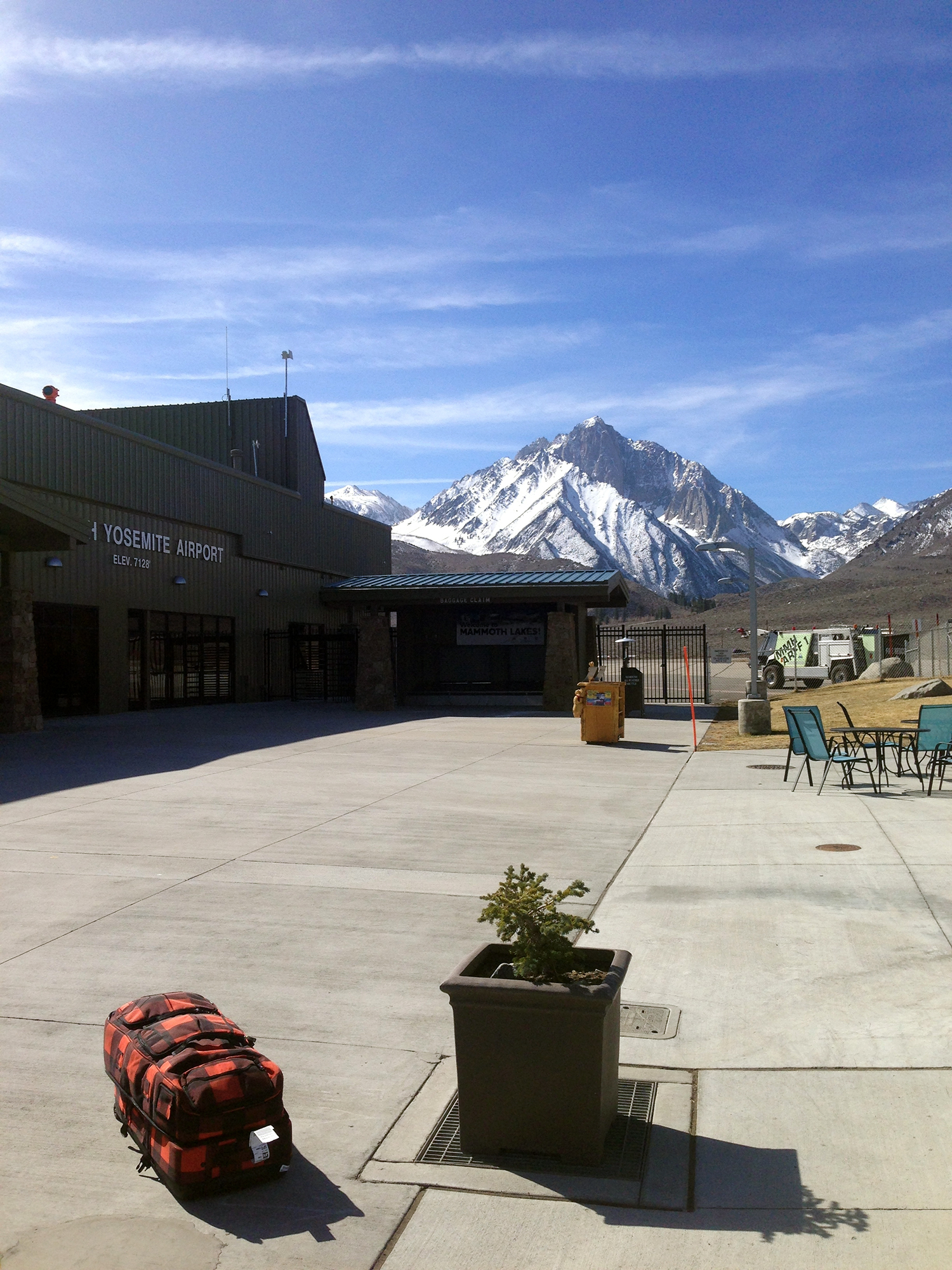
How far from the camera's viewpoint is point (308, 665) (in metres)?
37.5

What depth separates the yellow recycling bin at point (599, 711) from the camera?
63.5 feet

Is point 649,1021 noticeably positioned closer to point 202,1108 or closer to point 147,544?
point 202,1108

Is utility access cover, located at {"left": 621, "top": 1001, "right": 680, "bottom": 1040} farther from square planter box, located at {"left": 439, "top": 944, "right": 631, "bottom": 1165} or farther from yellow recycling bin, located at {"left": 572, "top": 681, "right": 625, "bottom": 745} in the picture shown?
yellow recycling bin, located at {"left": 572, "top": 681, "right": 625, "bottom": 745}

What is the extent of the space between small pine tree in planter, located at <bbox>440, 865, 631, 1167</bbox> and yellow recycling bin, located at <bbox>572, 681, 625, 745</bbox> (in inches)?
612

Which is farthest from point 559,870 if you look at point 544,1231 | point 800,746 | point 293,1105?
point 800,746

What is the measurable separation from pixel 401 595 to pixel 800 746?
65.9ft

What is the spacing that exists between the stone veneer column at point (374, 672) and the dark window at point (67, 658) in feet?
23.1

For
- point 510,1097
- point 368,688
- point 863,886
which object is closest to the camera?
point 510,1097

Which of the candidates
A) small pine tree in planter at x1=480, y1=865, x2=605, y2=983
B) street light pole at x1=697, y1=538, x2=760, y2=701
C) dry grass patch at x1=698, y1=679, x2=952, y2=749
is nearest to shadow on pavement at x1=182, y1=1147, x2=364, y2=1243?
small pine tree in planter at x1=480, y1=865, x2=605, y2=983

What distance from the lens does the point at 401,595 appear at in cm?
3219

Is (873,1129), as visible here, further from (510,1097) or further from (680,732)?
(680,732)

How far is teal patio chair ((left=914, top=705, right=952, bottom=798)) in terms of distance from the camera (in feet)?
41.2

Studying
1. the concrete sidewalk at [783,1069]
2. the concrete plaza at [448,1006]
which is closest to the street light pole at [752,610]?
the concrete plaza at [448,1006]

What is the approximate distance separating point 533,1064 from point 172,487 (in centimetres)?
2821
